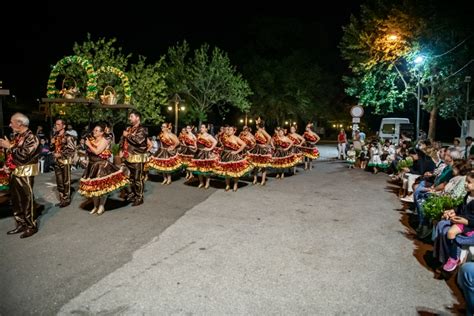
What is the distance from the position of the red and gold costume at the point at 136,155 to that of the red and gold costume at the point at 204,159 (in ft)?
7.58

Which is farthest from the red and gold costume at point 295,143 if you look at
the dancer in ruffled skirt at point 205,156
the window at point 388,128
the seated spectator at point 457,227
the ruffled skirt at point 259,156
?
the window at point 388,128

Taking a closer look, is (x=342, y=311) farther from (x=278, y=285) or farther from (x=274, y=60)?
(x=274, y=60)

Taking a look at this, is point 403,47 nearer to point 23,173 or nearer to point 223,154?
point 223,154

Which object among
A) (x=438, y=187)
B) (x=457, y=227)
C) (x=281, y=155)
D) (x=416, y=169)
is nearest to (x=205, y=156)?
(x=281, y=155)

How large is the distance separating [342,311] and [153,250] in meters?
2.94

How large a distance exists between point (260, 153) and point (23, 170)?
7.21 meters

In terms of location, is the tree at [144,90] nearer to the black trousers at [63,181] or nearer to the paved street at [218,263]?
the black trousers at [63,181]

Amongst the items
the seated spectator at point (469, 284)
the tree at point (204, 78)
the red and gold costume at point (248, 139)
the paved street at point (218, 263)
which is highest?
the tree at point (204, 78)

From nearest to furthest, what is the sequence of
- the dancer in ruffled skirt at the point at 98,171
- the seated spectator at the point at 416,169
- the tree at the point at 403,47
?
1. the dancer in ruffled skirt at the point at 98,171
2. the seated spectator at the point at 416,169
3. the tree at the point at 403,47

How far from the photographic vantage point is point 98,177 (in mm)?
7504

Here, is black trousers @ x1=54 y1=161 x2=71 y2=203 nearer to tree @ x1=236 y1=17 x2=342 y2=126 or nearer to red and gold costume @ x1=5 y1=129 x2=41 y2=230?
red and gold costume @ x1=5 y1=129 x2=41 y2=230

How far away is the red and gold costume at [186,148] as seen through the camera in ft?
39.7

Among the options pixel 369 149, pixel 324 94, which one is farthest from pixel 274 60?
pixel 369 149

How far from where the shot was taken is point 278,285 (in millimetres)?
4465
